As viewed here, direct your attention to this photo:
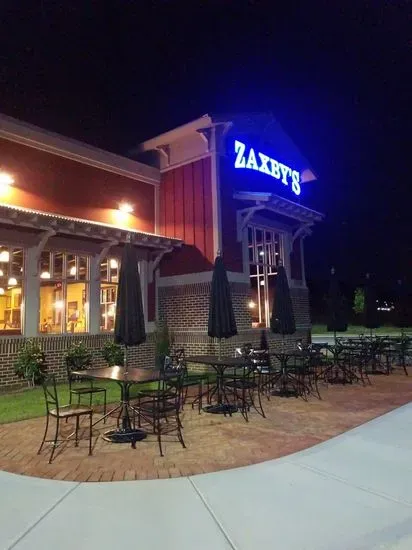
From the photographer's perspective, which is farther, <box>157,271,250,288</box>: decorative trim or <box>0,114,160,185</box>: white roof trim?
<box>157,271,250,288</box>: decorative trim

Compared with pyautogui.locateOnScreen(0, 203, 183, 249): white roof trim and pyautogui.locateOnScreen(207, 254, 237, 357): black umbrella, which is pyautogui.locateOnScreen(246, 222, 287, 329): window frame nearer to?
pyautogui.locateOnScreen(0, 203, 183, 249): white roof trim

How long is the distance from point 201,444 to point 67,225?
6.06 m

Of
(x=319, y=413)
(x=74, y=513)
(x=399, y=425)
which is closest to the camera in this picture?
(x=74, y=513)

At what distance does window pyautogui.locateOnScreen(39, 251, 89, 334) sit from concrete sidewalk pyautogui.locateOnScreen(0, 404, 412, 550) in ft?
21.6

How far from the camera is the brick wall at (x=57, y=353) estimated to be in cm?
876

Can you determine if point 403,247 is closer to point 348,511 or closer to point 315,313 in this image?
point 315,313

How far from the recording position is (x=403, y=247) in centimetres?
3469

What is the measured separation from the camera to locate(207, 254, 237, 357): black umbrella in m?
7.38

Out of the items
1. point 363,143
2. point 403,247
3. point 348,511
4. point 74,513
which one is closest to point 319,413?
point 348,511

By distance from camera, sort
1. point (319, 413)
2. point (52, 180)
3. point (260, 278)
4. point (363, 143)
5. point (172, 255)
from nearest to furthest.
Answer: point (319, 413)
point (52, 180)
point (172, 255)
point (260, 278)
point (363, 143)

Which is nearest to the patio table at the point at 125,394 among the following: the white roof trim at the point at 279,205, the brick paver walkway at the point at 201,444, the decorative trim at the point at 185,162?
the brick paver walkway at the point at 201,444

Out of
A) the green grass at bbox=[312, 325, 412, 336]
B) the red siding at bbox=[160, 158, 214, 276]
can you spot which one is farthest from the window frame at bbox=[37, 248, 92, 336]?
the green grass at bbox=[312, 325, 412, 336]

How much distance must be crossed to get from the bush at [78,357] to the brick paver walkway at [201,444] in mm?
3387

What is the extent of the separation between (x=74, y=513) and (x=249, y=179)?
11.2 metres
